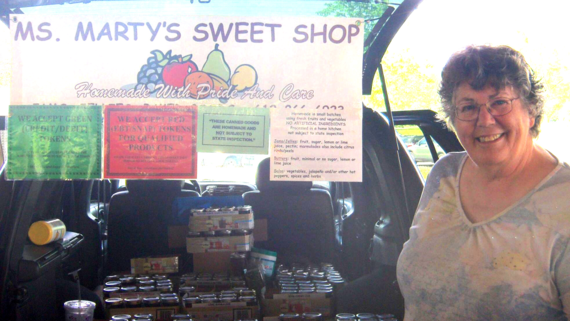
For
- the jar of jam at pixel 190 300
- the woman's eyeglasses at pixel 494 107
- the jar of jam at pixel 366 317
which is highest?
the woman's eyeglasses at pixel 494 107

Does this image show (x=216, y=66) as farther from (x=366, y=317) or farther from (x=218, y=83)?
(x=366, y=317)

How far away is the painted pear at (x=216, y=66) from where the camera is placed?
1892 mm

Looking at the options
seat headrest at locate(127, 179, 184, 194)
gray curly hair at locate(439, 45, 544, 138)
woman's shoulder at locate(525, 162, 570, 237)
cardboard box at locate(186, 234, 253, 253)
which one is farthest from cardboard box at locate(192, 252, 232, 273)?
woman's shoulder at locate(525, 162, 570, 237)

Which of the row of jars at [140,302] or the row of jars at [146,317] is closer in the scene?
the row of jars at [146,317]

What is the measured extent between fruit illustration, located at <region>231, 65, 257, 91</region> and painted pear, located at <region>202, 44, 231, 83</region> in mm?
26

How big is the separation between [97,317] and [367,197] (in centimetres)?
202

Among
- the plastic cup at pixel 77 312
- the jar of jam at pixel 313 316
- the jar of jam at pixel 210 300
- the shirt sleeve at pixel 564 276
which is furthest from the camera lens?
the jar of jam at pixel 210 300

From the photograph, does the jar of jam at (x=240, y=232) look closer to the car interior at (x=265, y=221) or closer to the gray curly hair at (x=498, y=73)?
the car interior at (x=265, y=221)

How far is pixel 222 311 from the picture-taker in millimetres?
2986

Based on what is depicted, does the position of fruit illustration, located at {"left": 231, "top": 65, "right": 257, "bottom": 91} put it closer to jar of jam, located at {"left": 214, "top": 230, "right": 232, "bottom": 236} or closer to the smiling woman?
the smiling woman

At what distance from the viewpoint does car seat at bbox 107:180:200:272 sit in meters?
4.37

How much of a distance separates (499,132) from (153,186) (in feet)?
10.4

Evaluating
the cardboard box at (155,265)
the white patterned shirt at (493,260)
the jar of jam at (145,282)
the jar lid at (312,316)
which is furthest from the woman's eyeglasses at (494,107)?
the cardboard box at (155,265)

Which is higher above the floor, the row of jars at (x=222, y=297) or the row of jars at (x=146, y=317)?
the row of jars at (x=222, y=297)
